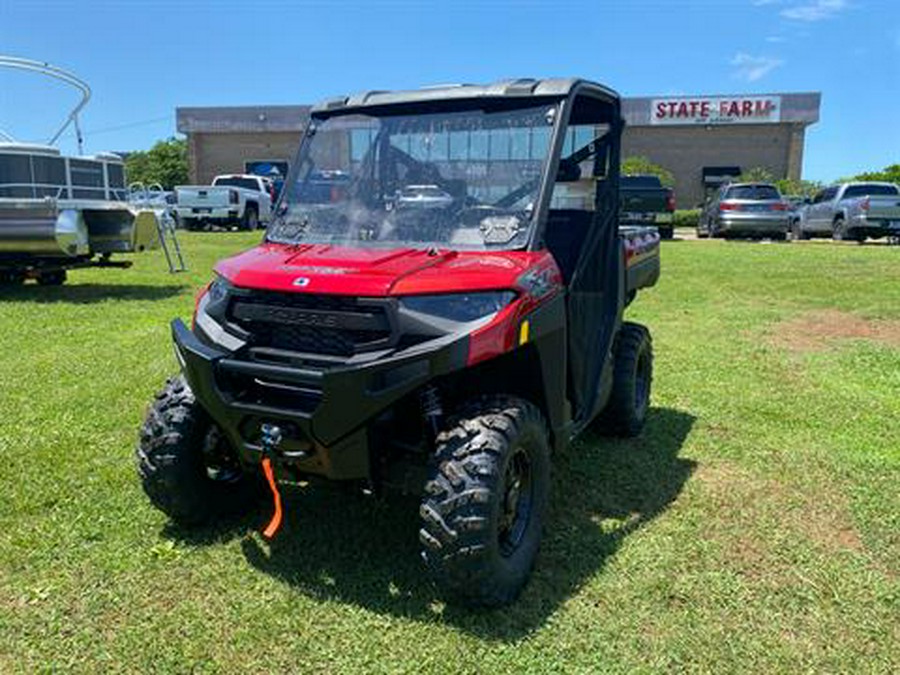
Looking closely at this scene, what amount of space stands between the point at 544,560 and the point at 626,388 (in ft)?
5.38

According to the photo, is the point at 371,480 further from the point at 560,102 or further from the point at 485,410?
the point at 560,102

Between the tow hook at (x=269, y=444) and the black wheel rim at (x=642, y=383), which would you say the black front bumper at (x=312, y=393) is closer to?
the tow hook at (x=269, y=444)

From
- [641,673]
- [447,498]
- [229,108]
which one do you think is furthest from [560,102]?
[229,108]

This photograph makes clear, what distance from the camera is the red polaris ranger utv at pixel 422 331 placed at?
3.01 m

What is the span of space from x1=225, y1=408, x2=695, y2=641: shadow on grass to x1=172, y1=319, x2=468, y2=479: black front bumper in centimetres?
50

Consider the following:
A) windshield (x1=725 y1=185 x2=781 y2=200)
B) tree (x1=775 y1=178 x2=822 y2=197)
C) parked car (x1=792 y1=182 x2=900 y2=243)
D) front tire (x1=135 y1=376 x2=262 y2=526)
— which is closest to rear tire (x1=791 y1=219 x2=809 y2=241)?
parked car (x1=792 y1=182 x2=900 y2=243)

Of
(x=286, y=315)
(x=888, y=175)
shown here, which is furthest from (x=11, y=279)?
(x=888, y=175)

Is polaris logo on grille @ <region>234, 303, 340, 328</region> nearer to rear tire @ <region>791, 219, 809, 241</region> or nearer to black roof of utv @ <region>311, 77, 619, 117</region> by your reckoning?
black roof of utv @ <region>311, 77, 619, 117</region>

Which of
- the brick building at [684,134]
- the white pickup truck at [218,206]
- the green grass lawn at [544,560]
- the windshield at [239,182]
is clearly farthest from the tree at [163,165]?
the green grass lawn at [544,560]

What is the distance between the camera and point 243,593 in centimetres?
329

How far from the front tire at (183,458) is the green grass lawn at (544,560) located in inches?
6.7

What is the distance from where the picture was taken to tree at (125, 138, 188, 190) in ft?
194

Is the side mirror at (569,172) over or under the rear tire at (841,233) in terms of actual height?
over

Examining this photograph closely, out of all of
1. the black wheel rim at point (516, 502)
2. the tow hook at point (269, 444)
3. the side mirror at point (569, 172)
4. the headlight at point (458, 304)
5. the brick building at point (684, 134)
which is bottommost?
the black wheel rim at point (516, 502)
